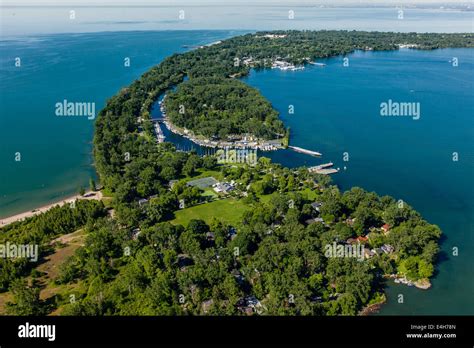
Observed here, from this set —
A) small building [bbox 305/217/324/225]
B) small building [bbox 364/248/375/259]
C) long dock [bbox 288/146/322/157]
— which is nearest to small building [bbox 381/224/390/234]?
small building [bbox 364/248/375/259]

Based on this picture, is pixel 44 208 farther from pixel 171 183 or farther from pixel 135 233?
pixel 171 183

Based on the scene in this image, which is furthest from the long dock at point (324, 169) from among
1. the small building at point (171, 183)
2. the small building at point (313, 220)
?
the small building at point (171, 183)

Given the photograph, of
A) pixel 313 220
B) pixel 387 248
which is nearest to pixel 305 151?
pixel 313 220

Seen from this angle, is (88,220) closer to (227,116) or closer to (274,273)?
(274,273)

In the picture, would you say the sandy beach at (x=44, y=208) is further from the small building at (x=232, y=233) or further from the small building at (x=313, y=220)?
the small building at (x=313, y=220)
